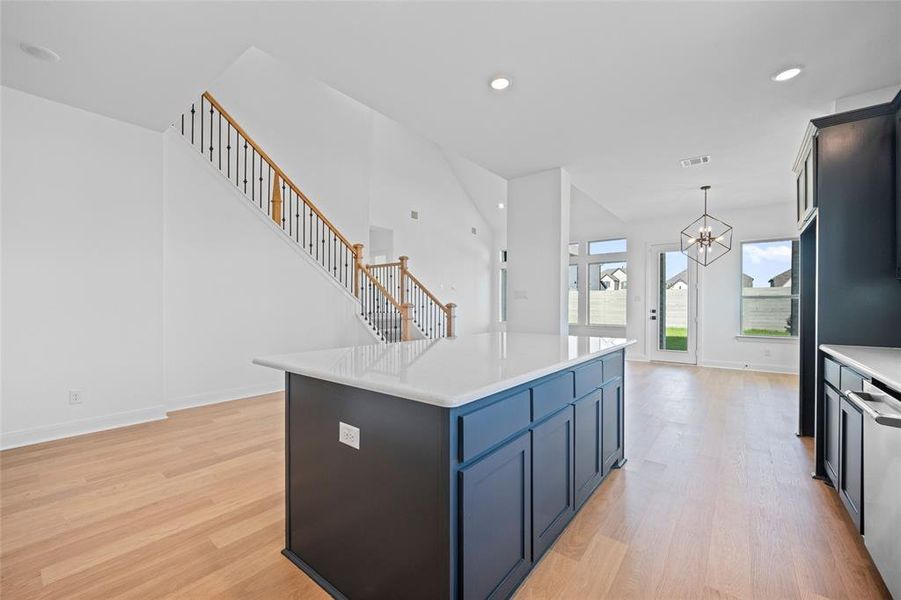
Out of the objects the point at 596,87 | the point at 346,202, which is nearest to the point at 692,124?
the point at 596,87

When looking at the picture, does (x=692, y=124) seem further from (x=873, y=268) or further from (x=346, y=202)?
(x=346, y=202)

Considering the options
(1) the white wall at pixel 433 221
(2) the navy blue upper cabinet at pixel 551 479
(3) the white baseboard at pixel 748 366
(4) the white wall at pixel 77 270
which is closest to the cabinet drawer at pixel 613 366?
(2) the navy blue upper cabinet at pixel 551 479

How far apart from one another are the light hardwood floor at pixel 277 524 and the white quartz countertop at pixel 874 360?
858 millimetres

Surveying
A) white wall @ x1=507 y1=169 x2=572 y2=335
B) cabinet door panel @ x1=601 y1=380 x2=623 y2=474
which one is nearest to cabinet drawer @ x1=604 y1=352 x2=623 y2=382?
cabinet door panel @ x1=601 y1=380 x2=623 y2=474

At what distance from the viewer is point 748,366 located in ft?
21.6

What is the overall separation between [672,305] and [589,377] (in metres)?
6.22

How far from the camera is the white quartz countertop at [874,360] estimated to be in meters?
1.55

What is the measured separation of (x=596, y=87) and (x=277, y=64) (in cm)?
552

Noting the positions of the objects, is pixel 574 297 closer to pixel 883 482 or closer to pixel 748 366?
pixel 748 366

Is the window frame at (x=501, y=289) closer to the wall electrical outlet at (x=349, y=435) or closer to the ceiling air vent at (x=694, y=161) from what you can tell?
the ceiling air vent at (x=694, y=161)

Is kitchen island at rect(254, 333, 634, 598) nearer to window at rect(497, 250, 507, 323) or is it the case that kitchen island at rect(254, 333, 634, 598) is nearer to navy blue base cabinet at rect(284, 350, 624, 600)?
navy blue base cabinet at rect(284, 350, 624, 600)

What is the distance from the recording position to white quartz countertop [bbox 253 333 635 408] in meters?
1.22

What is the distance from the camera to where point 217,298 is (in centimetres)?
427

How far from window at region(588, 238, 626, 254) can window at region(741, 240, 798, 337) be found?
6.61ft
